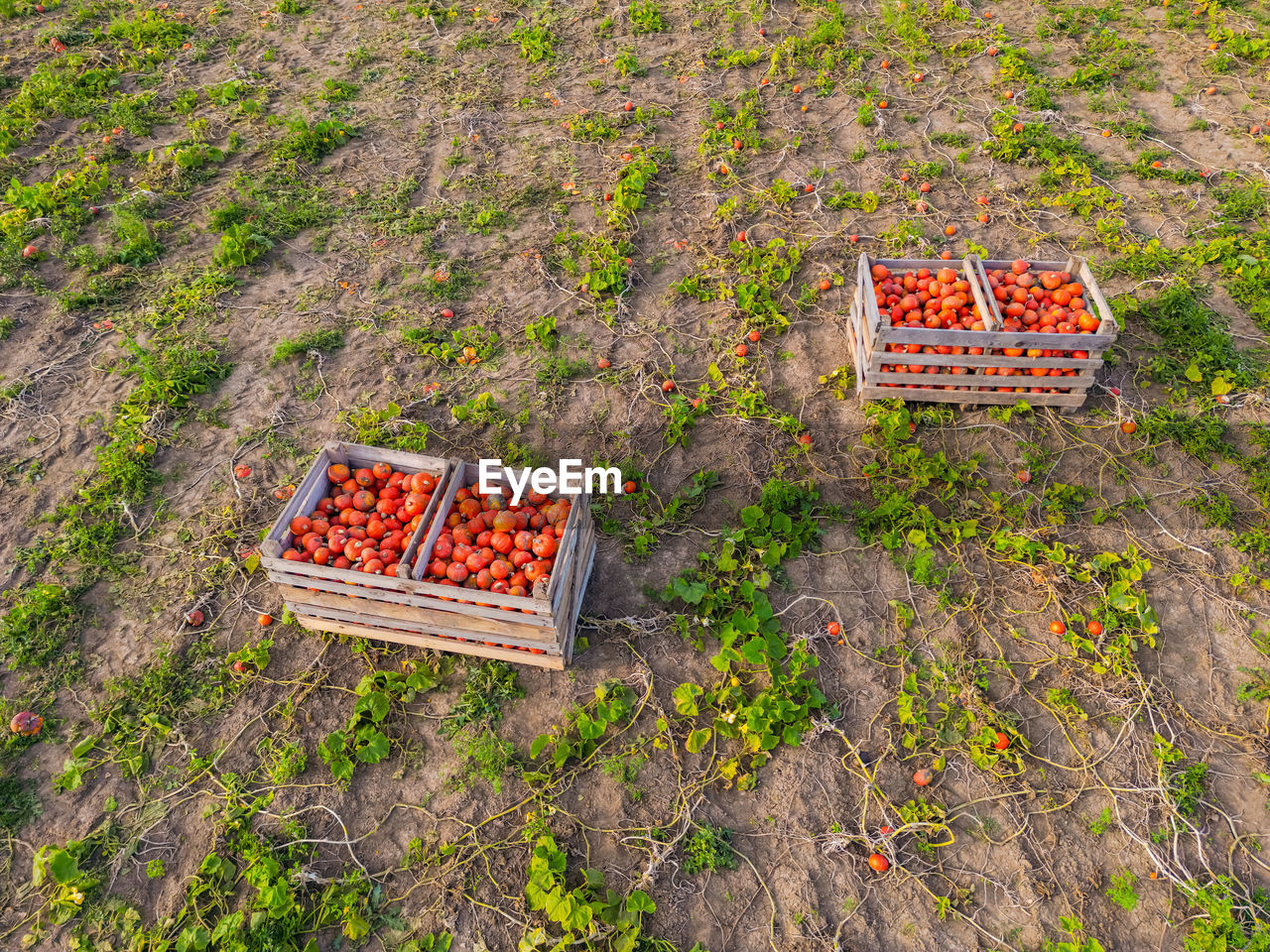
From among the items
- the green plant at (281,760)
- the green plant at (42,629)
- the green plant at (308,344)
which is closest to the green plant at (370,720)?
the green plant at (281,760)

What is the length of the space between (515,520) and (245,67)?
10.5 m

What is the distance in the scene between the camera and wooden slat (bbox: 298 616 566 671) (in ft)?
16.9

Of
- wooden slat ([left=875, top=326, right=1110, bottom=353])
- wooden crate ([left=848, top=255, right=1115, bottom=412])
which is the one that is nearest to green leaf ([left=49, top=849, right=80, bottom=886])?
wooden crate ([left=848, top=255, right=1115, bottom=412])

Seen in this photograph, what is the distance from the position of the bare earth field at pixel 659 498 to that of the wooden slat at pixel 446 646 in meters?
0.20

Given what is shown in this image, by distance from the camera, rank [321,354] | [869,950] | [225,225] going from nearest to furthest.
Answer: [869,950] → [321,354] → [225,225]

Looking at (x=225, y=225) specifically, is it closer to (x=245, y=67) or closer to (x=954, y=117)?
(x=245, y=67)

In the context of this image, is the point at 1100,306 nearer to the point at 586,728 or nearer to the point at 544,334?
the point at 544,334

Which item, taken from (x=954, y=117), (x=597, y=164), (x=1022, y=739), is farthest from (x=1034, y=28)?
(x=1022, y=739)

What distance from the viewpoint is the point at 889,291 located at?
22.0 ft

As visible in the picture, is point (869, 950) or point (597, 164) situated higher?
point (597, 164)

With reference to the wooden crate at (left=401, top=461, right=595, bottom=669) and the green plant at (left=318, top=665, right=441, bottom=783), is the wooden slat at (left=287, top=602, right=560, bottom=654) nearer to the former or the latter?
the wooden crate at (left=401, top=461, right=595, bottom=669)

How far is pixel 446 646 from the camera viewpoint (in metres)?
5.19

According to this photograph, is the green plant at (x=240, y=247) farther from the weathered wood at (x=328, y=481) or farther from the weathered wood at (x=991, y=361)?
the weathered wood at (x=991, y=361)

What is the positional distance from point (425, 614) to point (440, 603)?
21cm
